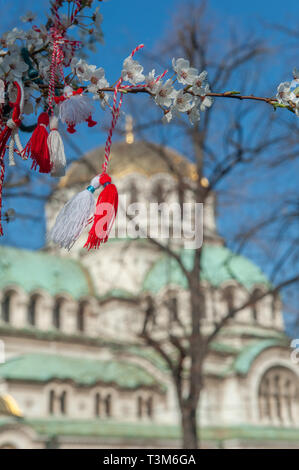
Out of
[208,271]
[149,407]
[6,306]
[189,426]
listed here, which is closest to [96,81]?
[189,426]

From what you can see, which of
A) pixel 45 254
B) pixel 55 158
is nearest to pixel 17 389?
pixel 45 254

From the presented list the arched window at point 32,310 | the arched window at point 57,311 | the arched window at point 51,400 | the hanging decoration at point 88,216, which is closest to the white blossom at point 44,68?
the hanging decoration at point 88,216

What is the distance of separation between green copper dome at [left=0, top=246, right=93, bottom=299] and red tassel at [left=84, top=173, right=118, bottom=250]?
25.8 metres

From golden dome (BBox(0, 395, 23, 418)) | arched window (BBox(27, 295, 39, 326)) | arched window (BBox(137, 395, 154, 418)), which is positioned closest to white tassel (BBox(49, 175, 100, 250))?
golden dome (BBox(0, 395, 23, 418))

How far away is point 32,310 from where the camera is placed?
1191 inches

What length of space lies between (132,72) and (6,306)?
26.9 m

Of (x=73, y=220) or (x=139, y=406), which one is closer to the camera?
(x=73, y=220)

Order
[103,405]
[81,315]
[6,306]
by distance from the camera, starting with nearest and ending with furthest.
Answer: [103,405] < [6,306] < [81,315]

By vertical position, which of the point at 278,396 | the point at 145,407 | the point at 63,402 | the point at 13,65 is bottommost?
the point at 13,65

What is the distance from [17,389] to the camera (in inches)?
1004

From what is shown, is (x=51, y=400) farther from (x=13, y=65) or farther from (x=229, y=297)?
(x=13, y=65)

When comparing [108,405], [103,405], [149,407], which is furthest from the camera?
[149,407]

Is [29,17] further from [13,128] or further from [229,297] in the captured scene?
[229,297]

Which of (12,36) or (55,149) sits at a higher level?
(12,36)
